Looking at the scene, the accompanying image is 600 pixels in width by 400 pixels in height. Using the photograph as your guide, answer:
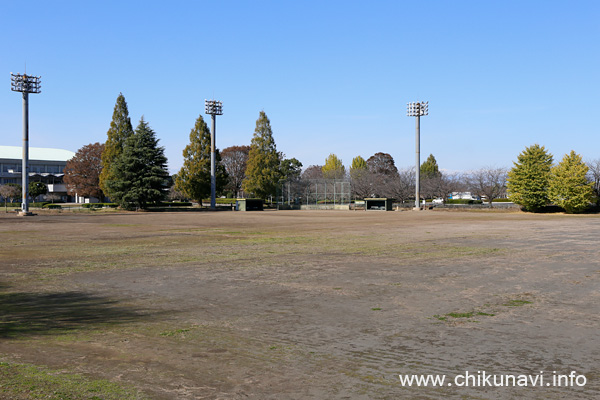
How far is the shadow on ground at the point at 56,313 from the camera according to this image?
6.94m

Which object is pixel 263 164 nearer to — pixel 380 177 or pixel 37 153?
pixel 380 177

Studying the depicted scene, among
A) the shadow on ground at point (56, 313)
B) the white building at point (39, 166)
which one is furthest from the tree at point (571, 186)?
the white building at point (39, 166)

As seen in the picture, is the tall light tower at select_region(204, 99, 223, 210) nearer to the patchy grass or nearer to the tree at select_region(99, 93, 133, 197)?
the tree at select_region(99, 93, 133, 197)

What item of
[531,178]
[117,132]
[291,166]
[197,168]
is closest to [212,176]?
[197,168]

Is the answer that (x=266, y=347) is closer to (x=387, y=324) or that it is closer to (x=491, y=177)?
(x=387, y=324)

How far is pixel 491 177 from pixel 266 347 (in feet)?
288

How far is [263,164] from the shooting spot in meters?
75.3

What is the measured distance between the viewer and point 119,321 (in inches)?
291

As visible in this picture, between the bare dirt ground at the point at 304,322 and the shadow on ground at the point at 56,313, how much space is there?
0.03 meters

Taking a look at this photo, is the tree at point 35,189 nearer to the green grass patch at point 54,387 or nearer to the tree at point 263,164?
the tree at point 263,164

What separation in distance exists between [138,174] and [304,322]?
5651cm

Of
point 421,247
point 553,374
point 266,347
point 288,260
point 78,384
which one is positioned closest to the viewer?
point 78,384

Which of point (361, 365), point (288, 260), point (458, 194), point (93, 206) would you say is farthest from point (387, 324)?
point (458, 194)

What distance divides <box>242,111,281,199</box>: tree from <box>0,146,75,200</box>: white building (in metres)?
47.9
